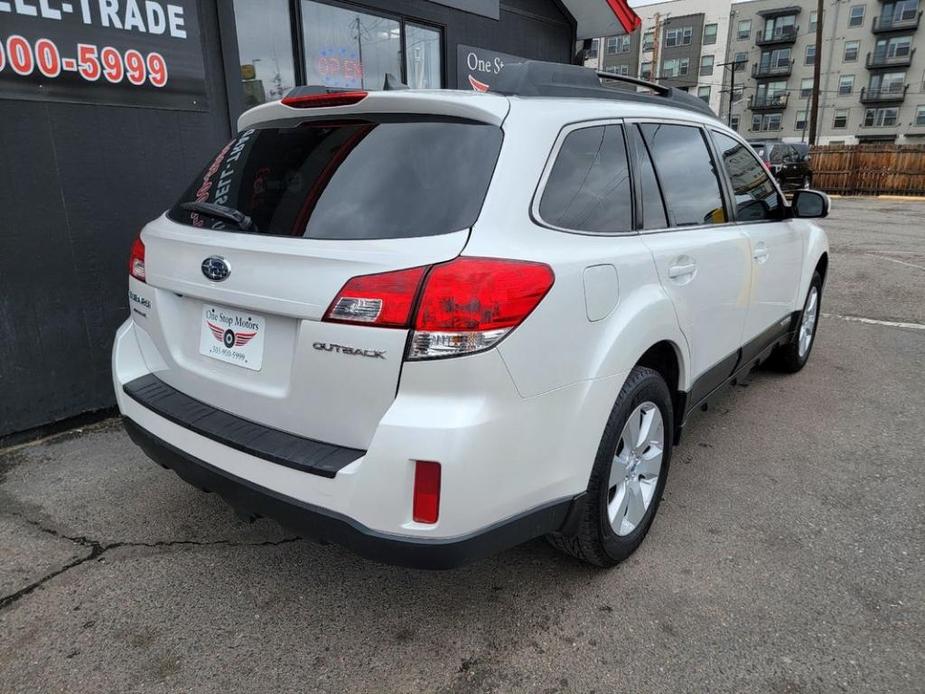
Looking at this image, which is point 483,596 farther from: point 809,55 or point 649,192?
point 809,55

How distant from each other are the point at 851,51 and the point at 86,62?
225ft

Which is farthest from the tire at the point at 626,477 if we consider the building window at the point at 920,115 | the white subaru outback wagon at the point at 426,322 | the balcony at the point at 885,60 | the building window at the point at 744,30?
the building window at the point at 744,30

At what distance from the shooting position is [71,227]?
12.6 ft

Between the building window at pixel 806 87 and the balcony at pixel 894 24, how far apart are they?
19.2ft

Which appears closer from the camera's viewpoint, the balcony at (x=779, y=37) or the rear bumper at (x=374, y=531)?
the rear bumper at (x=374, y=531)

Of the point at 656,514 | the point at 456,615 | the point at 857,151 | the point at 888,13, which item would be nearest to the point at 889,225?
the point at 857,151

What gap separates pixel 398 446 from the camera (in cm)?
177

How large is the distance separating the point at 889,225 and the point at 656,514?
16.0 meters

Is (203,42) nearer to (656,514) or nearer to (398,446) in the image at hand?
(398,446)

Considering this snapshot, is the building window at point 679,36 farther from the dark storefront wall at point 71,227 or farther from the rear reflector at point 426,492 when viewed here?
the rear reflector at point 426,492

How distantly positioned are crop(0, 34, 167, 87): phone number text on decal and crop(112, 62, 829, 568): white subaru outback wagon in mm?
1768

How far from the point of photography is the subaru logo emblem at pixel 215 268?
2.10 m

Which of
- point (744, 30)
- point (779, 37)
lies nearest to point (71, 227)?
point (779, 37)

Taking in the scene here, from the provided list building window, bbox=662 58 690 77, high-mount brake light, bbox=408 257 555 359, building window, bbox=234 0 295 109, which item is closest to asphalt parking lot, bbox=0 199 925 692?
high-mount brake light, bbox=408 257 555 359
